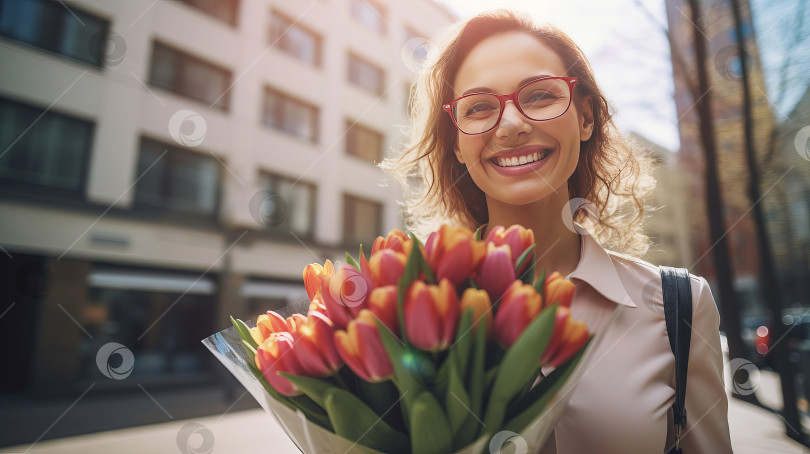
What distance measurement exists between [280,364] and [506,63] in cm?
83

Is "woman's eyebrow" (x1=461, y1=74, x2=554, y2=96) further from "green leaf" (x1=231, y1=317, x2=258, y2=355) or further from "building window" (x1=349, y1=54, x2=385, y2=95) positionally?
"building window" (x1=349, y1=54, x2=385, y2=95)

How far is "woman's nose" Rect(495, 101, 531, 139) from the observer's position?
106 cm

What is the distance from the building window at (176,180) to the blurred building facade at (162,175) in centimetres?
4

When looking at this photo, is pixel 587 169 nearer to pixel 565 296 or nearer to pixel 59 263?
pixel 565 296

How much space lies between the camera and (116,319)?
1174 cm

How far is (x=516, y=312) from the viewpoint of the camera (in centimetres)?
62

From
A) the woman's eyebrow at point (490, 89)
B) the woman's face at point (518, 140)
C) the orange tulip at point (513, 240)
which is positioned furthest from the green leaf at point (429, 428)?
the woman's eyebrow at point (490, 89)

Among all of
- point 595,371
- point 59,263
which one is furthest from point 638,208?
point 59,263
